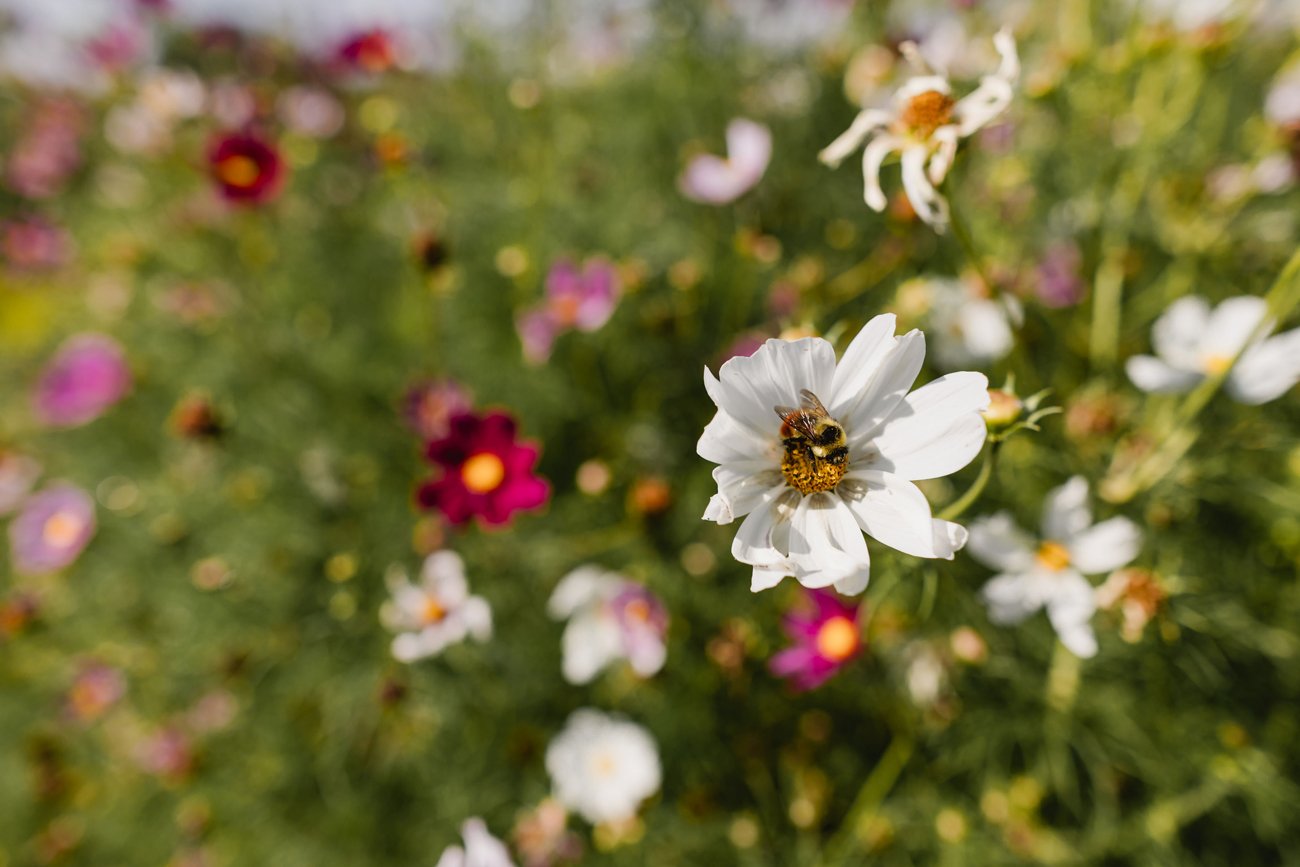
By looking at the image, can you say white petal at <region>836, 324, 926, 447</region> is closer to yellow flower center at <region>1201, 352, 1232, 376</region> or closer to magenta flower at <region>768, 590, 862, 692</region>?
magenta flower at <region>768, 590, 862, 692</region>

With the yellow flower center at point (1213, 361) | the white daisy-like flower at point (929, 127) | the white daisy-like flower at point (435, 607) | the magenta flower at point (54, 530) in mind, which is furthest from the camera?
the magenta flower at point (54, 530)

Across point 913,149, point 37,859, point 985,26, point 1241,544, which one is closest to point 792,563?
point 913,149

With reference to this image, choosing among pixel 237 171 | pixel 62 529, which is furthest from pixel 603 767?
pixel 62 529

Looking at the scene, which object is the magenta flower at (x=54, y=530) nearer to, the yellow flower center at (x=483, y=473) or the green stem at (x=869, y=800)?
the yellow flower center at (x=483, y=473)

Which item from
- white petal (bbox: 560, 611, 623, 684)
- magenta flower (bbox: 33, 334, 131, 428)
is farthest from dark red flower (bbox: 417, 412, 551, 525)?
magenta flower (bbox: 33, 334, 131, 428)

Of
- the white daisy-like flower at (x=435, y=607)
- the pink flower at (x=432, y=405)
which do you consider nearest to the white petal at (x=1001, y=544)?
the white daisy-like flower at (x=435, y=607)

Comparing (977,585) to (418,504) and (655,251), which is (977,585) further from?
(655,251)
